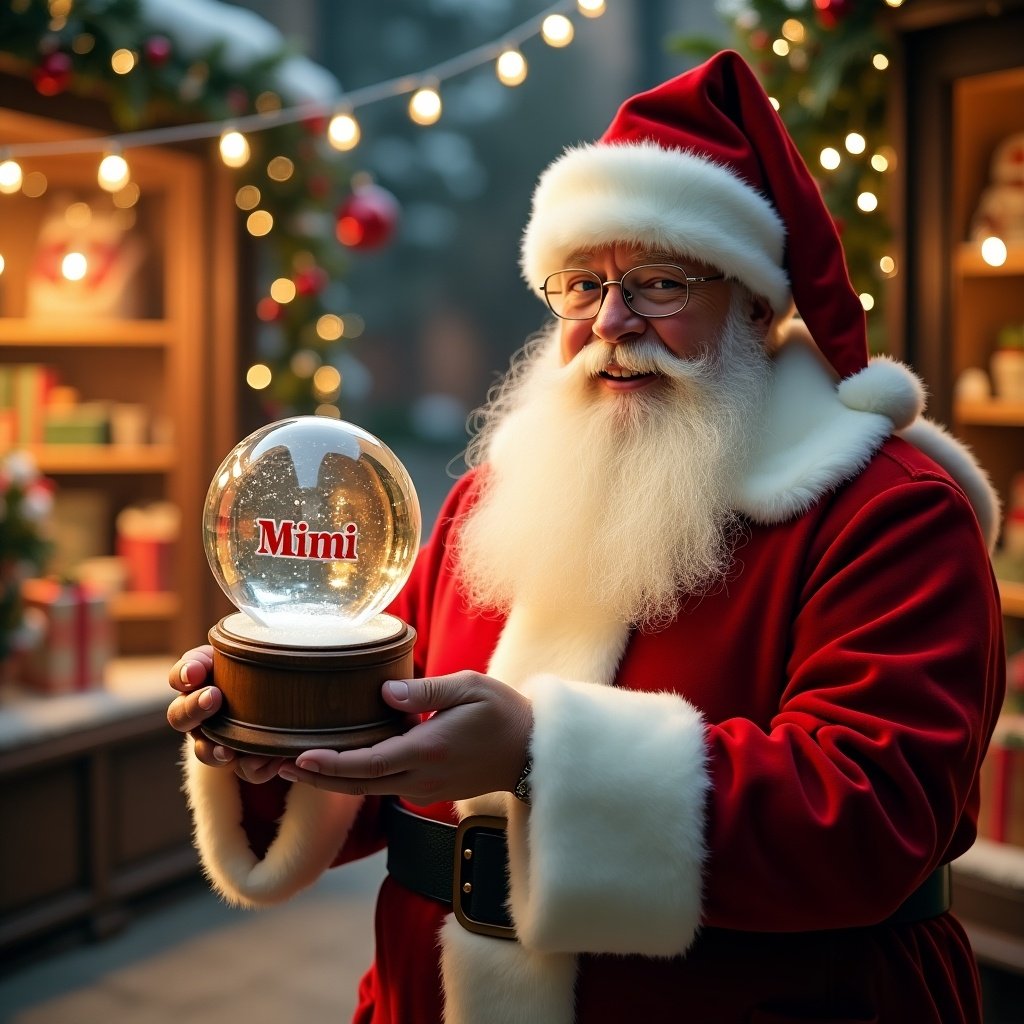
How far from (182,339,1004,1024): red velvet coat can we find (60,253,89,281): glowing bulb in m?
2.89

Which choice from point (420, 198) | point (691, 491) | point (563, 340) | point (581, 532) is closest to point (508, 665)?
point (581, 532)

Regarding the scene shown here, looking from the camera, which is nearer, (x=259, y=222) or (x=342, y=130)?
(x=342, y=130)

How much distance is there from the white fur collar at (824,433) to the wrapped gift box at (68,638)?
2.60m

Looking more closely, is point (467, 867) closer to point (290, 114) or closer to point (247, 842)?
point (247, 842)

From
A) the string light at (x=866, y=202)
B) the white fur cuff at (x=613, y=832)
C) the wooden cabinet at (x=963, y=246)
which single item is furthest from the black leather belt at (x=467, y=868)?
the string light at (x=866, y=202)

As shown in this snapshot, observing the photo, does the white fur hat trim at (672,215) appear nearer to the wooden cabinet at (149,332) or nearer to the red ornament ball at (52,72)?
the red ornament ball at (52,72)

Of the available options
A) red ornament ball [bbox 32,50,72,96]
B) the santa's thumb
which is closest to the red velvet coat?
the santa's thumb

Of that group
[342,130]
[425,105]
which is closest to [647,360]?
[425,105]

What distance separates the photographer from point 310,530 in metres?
1.27

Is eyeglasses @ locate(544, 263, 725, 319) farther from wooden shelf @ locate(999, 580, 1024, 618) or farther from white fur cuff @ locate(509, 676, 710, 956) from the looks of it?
wooden shelf @ locate(999, 580, 1024, 618)

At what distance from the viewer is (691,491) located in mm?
1509

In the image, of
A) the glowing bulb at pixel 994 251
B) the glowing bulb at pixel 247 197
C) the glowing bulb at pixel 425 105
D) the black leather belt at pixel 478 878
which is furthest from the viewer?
the glowing bulb at pixel 247 197

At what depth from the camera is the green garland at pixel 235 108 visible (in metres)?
3.29

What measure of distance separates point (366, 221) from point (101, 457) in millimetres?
1171
